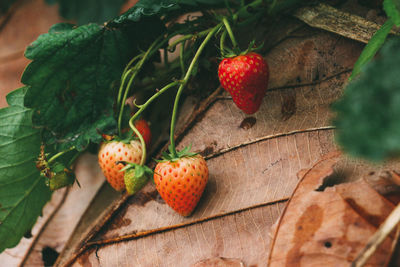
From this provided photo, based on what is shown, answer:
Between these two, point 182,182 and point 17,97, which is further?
point 17,97

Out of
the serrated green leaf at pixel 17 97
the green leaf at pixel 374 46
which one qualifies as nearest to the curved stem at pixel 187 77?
the green leaf at pixel 374 46

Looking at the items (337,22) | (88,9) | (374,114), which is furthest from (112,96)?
(374,114)

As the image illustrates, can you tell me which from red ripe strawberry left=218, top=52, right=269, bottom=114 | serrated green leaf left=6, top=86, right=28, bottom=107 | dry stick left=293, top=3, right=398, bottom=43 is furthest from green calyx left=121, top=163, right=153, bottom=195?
dry stick left=293, top=3, right=398, bottom=43

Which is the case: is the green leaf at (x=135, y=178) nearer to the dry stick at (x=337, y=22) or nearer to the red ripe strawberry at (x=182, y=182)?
the red ripe strawberry at (x=182, y=182)

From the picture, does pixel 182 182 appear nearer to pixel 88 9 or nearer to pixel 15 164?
pixel 15 164

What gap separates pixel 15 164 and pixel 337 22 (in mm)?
953

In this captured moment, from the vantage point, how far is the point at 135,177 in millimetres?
840

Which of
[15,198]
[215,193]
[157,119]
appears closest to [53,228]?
[15,198]

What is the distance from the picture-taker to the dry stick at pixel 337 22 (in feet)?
2.86

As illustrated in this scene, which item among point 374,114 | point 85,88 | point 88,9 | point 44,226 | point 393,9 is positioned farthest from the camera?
point 88,9

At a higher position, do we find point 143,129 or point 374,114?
point 374,114

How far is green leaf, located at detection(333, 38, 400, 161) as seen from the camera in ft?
1.42

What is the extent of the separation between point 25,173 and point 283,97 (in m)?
0.75

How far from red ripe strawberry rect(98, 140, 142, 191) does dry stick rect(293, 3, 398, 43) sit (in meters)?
0.56
